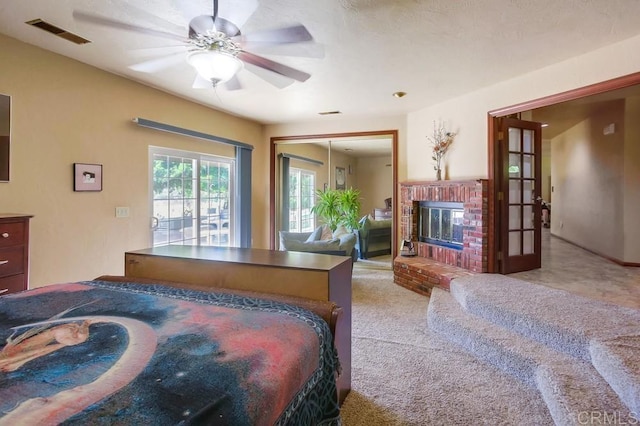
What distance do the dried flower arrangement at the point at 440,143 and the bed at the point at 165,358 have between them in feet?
11.9

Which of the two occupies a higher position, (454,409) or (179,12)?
(179,12)

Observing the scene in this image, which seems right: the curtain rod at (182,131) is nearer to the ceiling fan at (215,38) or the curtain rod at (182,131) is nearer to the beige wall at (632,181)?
the ceiling fan at (215,38)

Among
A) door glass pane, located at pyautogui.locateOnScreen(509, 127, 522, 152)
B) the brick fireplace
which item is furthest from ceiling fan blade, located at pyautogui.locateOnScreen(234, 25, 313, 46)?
door glass pane, located at pyautogui.locateOnScreen(509, 127, 522, 152)

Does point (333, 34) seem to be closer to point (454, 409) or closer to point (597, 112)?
point (454, 409)

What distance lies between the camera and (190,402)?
811 mm

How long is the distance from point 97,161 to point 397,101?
11.8 feet

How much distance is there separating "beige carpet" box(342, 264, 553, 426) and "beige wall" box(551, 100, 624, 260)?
149 inches

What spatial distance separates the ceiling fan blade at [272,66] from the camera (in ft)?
8.20

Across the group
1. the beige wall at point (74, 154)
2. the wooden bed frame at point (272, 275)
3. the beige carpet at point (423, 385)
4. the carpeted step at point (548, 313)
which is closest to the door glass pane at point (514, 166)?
the carpeted step at point (548, 313)

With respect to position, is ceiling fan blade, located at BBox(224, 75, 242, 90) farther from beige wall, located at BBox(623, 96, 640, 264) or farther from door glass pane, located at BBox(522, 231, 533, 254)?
beige wall, located at BBox(623, 96, 640, 264)

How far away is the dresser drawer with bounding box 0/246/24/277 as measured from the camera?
7.45 feet

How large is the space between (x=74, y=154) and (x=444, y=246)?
14.2 feet

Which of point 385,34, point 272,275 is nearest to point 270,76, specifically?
point 385,34

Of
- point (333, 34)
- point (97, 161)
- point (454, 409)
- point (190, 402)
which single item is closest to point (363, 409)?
point (454, 409)
